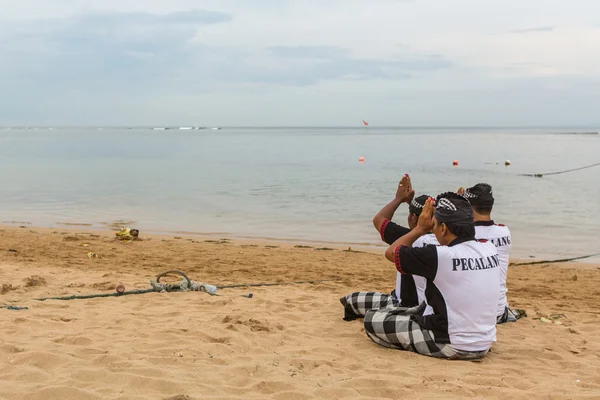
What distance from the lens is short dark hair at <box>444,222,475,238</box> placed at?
406 cm

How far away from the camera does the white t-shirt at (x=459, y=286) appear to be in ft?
13.2

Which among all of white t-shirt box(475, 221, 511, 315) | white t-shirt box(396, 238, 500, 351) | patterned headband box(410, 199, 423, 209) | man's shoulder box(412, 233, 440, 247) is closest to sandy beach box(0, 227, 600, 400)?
white t-shirt box(396, 238, 500, 351)

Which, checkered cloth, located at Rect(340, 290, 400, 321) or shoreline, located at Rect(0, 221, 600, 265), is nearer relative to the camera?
checkered cloth, located at Rect(340, 290, 400, 321)

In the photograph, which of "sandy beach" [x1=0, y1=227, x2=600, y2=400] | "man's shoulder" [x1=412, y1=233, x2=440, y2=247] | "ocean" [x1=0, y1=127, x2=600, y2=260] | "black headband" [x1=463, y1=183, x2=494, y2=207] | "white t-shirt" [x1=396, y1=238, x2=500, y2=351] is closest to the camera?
"sandy beach" [x1=0, y1=227, x2=600, y2=400]

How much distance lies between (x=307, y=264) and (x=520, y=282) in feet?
10.7

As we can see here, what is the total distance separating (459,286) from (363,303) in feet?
5.16

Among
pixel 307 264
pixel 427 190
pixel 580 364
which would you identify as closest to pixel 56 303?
pixel 307 264

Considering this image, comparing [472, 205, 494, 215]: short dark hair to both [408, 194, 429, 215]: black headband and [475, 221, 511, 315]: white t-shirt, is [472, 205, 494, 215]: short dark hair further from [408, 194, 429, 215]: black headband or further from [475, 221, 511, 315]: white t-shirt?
[408, 194, 429, 215]: black headband

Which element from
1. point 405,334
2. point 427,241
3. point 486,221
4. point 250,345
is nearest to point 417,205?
point 427,241

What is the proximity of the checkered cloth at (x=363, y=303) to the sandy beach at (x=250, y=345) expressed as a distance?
165 mm

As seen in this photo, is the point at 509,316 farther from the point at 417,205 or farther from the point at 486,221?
the point at 417,205

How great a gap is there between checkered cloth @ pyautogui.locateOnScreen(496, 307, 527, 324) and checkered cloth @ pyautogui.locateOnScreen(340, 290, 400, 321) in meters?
1.11

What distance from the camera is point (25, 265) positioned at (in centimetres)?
836

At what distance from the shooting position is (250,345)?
15.3 feet
